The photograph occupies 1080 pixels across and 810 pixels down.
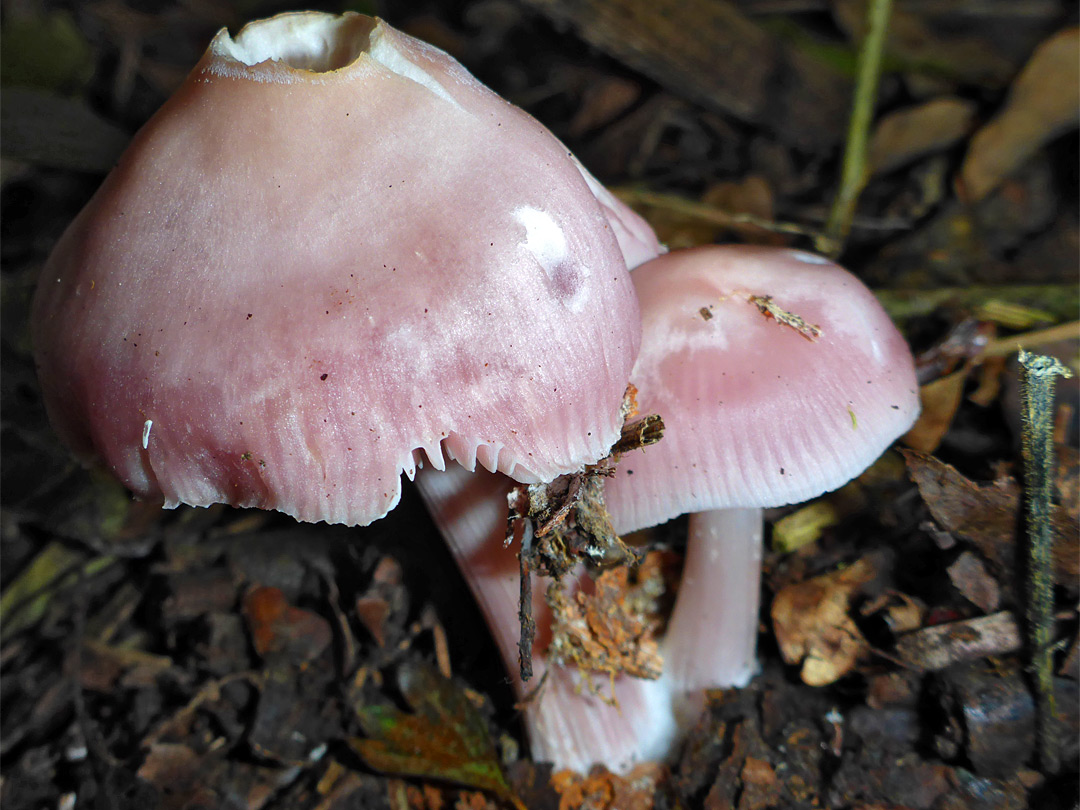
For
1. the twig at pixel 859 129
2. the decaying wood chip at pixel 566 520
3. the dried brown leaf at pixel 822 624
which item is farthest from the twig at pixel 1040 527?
the twig at pixel 859 129

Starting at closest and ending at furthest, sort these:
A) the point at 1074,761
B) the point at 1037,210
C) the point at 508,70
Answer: the point at 1074,761, the point at 1037,210, the point at 508,70

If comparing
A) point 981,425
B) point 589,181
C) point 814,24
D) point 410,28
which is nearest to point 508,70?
point 410,28

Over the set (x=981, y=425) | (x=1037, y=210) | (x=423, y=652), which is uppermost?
(x=1037, y=210)

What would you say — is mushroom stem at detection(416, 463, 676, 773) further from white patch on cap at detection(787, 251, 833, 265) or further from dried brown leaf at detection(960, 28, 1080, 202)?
dried brown leaf at detection(960, 28, 1080, 202)

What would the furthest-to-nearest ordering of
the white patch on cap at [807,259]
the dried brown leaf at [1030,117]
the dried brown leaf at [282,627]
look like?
the dried brown leaf at [1030,117] < the dried brown leaf at [282,627] < the white patch on cap at [807,259]

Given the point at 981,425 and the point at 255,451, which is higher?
the point at 255,451

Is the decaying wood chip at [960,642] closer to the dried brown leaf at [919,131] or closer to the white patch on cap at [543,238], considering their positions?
the white patch on cap at [543,238]

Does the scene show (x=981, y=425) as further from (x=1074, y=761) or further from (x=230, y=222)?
(x=230, y=222)
